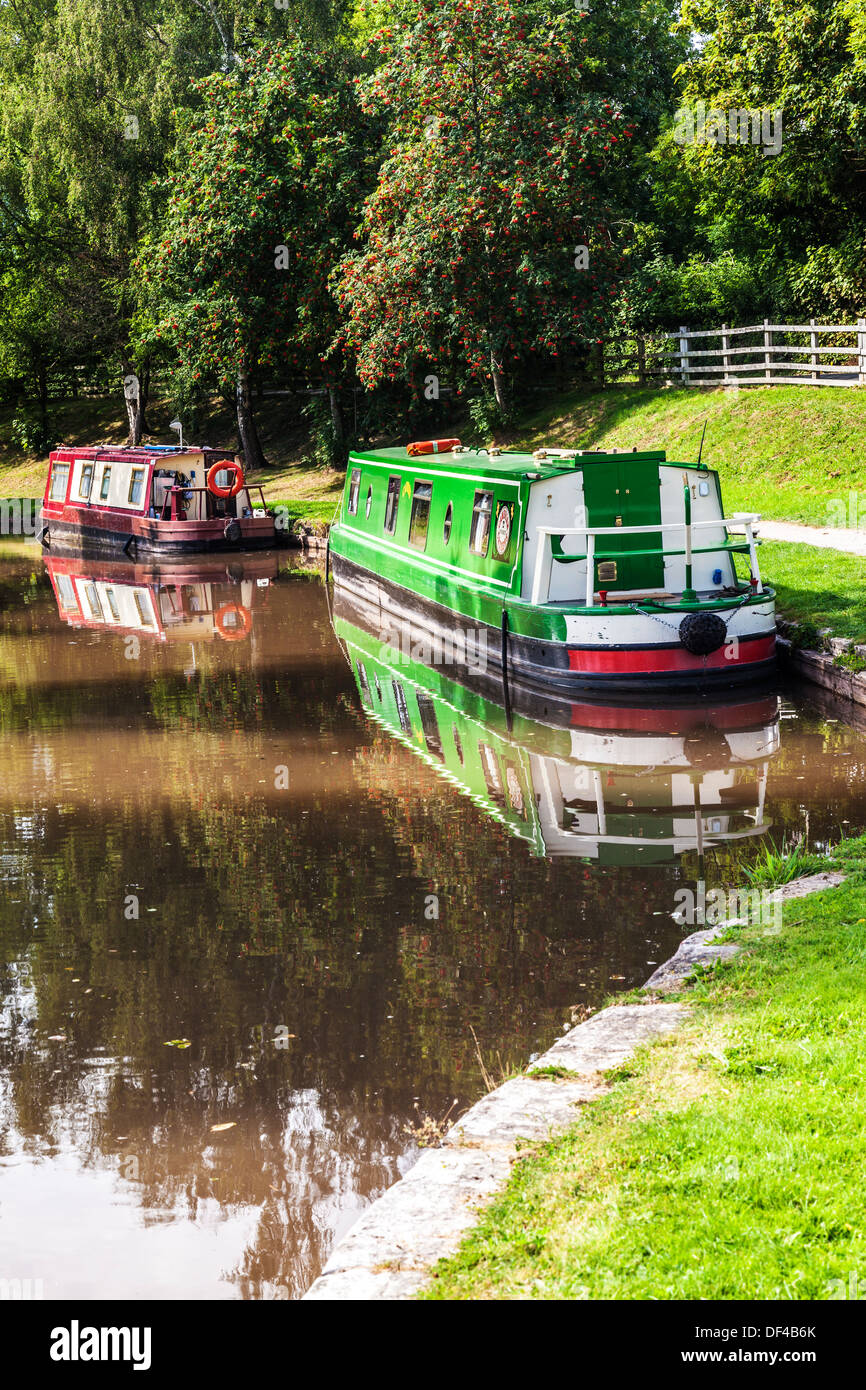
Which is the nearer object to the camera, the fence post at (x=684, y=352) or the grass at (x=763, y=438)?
the grass at (x=763, y=438)

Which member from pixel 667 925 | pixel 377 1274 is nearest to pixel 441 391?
pixel 667 925

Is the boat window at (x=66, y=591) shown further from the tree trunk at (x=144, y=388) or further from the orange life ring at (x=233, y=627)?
the tree trunk at (x=144, y=388)

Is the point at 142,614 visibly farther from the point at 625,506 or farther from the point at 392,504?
the point at 625,506

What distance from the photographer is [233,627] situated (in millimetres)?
17969

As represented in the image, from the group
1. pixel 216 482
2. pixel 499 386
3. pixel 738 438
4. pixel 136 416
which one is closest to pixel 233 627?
pixel 216 482

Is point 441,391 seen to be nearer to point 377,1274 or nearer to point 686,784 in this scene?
point 686,784

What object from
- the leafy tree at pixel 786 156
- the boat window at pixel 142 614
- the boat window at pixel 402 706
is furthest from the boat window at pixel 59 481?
the boat window at pixel 402 706

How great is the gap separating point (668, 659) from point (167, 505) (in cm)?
1637

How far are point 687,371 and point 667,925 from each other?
2070 cm

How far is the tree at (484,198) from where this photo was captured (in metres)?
24.7

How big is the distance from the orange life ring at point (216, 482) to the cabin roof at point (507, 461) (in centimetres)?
538

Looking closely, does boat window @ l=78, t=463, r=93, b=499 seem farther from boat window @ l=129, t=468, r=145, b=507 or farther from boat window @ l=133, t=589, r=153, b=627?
boat window @ l=133, t=589, r=153, b=627

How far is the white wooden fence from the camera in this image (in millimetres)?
22344

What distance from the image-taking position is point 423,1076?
5.59m
